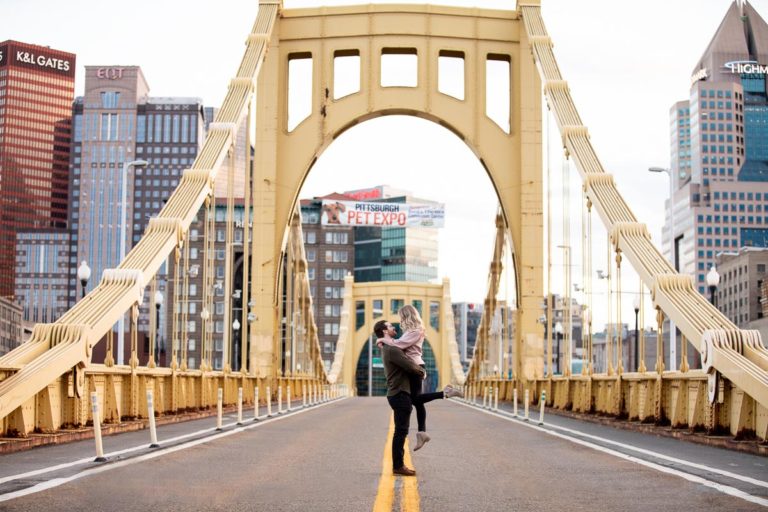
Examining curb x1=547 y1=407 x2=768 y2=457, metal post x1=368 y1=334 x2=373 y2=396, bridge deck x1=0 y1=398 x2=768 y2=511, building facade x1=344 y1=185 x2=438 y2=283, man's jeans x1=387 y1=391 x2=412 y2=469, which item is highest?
building facade x1=344 y1=185 x2=438 y2=283

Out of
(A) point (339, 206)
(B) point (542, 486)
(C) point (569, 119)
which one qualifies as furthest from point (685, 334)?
(A) point (339, 206)

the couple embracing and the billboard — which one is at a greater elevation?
the billboard

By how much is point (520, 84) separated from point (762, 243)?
474 ft

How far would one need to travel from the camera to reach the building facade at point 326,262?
164m

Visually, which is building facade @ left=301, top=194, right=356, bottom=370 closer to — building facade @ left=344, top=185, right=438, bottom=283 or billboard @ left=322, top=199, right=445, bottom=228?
building facade @ left=344, top=185, right=438, bottom=283

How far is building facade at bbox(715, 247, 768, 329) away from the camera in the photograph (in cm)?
13088

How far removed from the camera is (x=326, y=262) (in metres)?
168

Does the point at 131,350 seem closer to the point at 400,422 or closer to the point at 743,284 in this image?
the point at 400,422

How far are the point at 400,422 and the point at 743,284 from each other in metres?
130

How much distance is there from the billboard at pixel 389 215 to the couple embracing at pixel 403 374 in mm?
112889

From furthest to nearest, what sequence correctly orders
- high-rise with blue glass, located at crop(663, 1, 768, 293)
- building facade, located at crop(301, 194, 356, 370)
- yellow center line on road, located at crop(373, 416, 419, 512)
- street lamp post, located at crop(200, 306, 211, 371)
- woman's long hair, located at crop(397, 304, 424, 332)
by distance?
1. high-rise with blue glass, located at crop(663, 1, 768, 293)
2. building facade, located at crop(301, 194, 356, 370)
3. street lamp post, located at crop(200, 306, 211, 371)
4. woman's long hair, located at crop(397, 304, 424, 332)
5. yellow center line on road, located at crop(373, 416, 419, 512)

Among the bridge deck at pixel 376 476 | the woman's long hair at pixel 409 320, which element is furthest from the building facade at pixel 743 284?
the woman's long hair at pixel 409 320

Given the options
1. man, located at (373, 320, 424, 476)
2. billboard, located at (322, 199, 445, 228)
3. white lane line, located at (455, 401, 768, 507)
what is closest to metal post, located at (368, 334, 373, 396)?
billboard, located at (322, 199, 445, 228)

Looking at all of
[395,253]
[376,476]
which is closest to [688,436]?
[376,476]
